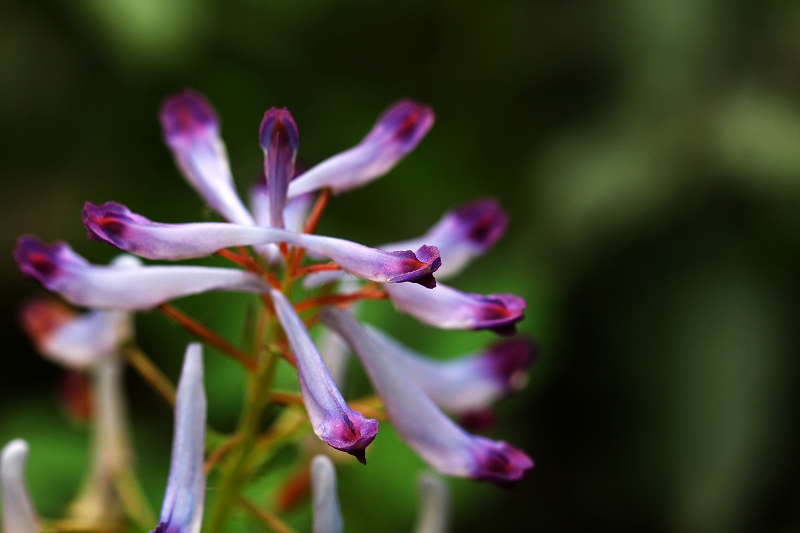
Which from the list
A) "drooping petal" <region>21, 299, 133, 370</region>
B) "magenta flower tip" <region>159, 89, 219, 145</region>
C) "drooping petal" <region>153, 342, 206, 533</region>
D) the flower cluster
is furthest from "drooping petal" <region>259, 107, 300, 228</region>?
"drooping petal" <region>21, 299, 133, 370</region>

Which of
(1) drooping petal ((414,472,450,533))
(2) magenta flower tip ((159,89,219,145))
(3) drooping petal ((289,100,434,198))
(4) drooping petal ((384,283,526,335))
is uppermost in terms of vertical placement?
(2) magenta flower tip ((159,89,219,145))

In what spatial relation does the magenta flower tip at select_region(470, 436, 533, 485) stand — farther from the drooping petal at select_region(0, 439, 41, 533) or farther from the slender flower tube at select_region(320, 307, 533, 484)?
the drooping petal at select_region(0, 439, 41, 533)

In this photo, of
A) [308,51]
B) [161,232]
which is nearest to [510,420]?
[308,51]

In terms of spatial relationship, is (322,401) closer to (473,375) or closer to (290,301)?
(290,301)

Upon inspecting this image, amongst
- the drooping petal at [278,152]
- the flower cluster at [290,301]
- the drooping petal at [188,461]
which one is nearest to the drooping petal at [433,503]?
the flower cluster at [290,301]

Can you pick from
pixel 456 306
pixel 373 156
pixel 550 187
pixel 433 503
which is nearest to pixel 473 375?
pixel 433 503

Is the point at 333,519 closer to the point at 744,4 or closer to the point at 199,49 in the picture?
the point at 199,49

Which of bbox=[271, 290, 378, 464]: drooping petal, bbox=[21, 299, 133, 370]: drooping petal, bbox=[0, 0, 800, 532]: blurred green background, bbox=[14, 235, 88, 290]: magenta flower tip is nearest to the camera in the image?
bbox=[271, 290, 378, 464]: drooping petal

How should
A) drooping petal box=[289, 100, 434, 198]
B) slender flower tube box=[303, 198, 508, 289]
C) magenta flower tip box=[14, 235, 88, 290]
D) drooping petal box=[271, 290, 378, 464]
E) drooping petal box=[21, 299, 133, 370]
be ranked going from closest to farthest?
drooping petal box=[271, 290, 378, 464] → magenta flower tip box=[14, 235, 88, 290] → drooping petal box=[289, 100, 434, 198] → slender flower tube box=[303, 198, 508, 289] → drooping petal box=[21, 299, 133, 370]
